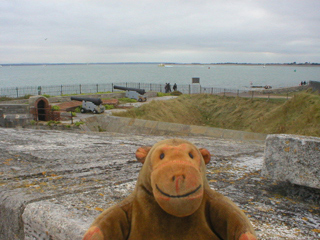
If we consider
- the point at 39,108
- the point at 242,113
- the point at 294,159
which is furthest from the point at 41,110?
the point at 294,159

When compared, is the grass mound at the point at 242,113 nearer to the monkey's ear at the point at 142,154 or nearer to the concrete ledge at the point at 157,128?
the concrete ledge at the point at 157,128

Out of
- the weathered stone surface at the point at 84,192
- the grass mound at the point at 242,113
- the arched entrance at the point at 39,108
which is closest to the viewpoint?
the weathered stone surface at the point at 84,192

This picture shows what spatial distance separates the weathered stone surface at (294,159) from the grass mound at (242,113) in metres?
14.0

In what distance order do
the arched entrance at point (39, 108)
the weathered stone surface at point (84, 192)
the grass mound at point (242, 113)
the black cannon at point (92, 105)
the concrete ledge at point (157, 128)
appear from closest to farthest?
the weathered stone surface at point (84, 192), the concrete ledge at point (157, 128), the arched entrance at point (39, 108), the grass mound at point (242, 113), the black cannon at point (92, 105)

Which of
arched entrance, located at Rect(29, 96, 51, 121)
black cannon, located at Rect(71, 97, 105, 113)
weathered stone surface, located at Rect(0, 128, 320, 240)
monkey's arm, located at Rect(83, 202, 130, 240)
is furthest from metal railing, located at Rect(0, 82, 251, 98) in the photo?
monkey's arm, located at Rect(83, 202, 130, 240)

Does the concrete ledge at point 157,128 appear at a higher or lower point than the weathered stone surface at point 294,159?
lower

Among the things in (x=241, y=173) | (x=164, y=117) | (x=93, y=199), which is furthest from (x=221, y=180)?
(x=164, y=117)

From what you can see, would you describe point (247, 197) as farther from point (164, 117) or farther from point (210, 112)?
point (210, 112)

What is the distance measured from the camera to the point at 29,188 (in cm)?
321

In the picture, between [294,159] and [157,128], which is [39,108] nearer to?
[157,128]

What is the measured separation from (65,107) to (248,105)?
14961 millimetres

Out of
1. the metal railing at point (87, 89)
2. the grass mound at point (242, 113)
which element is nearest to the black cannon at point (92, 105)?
the grass mound at point (242, 113)

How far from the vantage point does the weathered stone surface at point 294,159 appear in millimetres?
2912

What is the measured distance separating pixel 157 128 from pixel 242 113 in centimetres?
1327
